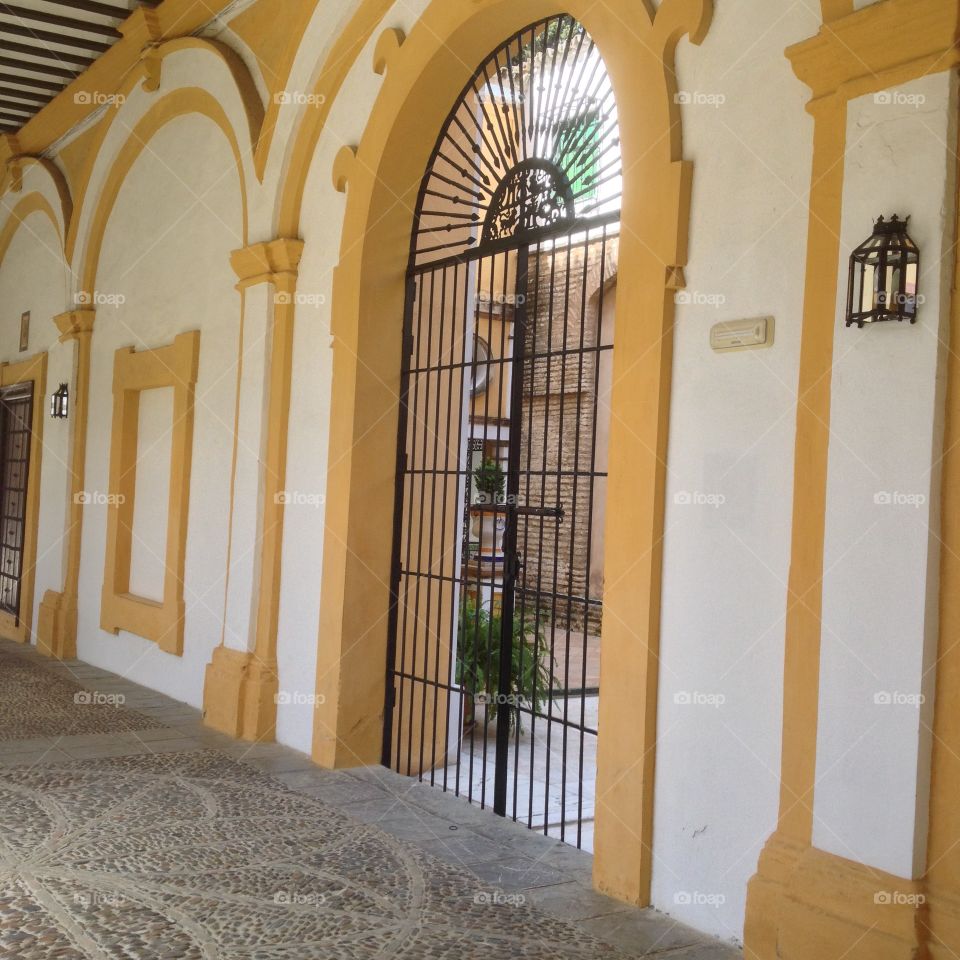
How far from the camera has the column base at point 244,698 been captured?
23.0 feet

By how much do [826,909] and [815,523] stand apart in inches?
49.2

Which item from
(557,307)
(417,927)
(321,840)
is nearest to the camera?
(417,927)

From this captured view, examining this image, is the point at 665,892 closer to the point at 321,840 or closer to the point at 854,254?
the point at 321,840

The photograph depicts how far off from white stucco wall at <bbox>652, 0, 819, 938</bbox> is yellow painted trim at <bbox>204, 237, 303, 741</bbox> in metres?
3.48

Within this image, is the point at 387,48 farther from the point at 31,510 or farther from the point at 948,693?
the point at 31,510

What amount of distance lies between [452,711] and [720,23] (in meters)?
4.60

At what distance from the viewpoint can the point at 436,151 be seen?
21.5ft

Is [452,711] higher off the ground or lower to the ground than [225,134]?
lower

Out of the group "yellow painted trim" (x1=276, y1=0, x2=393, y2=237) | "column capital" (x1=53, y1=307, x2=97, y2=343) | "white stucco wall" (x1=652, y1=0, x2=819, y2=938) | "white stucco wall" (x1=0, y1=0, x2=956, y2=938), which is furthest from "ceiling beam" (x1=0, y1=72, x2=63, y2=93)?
"white stucco wall" (x1=652, y1=0, x2=819, y2=938)

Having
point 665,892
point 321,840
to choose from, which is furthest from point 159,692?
point 665,892

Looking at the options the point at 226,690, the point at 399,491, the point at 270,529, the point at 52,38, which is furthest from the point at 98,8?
the point at 226,690

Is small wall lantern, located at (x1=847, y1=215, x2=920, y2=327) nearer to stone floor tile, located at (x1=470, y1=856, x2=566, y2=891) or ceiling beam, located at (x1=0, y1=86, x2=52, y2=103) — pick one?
stone floor tile, located at (x1=470, y1=856, x2=566, y2=891)

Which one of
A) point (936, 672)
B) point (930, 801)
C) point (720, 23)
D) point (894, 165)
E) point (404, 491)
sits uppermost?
point (720, 23)

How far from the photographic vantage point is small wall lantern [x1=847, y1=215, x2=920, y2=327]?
3.33 meters
